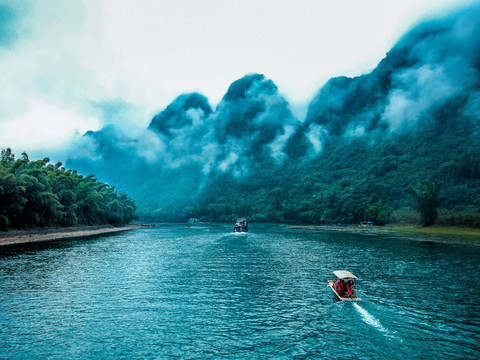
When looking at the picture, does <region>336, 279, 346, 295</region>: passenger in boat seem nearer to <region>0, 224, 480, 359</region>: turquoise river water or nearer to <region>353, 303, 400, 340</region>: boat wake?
<region>0, 224, 480, 359</region>: turquoise river water

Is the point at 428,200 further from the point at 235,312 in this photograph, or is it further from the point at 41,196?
the point at 41,196

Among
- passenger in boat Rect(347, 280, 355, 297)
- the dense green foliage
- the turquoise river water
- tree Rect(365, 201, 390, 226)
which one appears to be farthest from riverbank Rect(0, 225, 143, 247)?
tree Rect(365, 201, 390, 226)

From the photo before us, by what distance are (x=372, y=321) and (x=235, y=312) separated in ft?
35.2

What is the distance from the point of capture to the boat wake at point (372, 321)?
2417 centimetres

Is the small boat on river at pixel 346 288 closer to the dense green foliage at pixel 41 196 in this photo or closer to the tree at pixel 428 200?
the dense green foliage at pixel 41 196

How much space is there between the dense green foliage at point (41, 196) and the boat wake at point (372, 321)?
81692 mm

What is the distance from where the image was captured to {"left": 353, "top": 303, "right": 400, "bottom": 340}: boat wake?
2417 centimetres

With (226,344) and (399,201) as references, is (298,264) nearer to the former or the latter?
(226,344)

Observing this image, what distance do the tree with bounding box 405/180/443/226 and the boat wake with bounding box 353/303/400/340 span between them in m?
108

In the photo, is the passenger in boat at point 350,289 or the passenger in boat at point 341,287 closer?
the passenger in boat at point 350,289

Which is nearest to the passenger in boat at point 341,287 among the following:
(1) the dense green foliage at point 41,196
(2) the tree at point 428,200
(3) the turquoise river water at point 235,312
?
(3) the turquoise river water at point 235,312

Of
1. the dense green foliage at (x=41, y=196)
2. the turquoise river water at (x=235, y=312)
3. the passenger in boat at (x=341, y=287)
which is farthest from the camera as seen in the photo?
the dense green foliage at (x=41, y=196)

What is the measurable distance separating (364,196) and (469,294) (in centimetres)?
16396

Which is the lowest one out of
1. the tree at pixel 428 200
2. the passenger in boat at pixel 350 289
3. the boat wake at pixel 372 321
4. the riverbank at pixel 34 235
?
the boat wake at pixel 372 321
